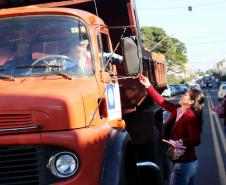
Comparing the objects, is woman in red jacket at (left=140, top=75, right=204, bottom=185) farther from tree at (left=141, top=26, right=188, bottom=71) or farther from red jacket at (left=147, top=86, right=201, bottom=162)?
tree at (left=141, top=26, right=188, bottom=71)

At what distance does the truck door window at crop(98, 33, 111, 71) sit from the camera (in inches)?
216

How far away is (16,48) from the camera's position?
5.19m

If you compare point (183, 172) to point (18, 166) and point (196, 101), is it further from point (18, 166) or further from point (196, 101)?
point (18, 166)

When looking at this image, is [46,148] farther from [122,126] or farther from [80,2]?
[80,2]

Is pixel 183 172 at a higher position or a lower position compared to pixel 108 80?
lower

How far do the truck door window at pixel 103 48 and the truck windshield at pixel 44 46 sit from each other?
0.26 metres

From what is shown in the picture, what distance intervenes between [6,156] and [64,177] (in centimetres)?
46

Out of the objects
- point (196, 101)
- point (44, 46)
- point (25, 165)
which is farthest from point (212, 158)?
point (25, 165)

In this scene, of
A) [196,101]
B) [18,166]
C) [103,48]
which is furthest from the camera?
[196,101]

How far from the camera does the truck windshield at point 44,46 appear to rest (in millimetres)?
4926

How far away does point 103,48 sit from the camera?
580 cm

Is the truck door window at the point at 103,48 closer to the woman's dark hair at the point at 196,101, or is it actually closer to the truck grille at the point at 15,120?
the woman's dark hair at the point at 196,101

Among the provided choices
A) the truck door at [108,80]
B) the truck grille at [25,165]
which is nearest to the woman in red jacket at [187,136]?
the truck door at [108,80]

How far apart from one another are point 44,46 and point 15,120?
4.16 ft
